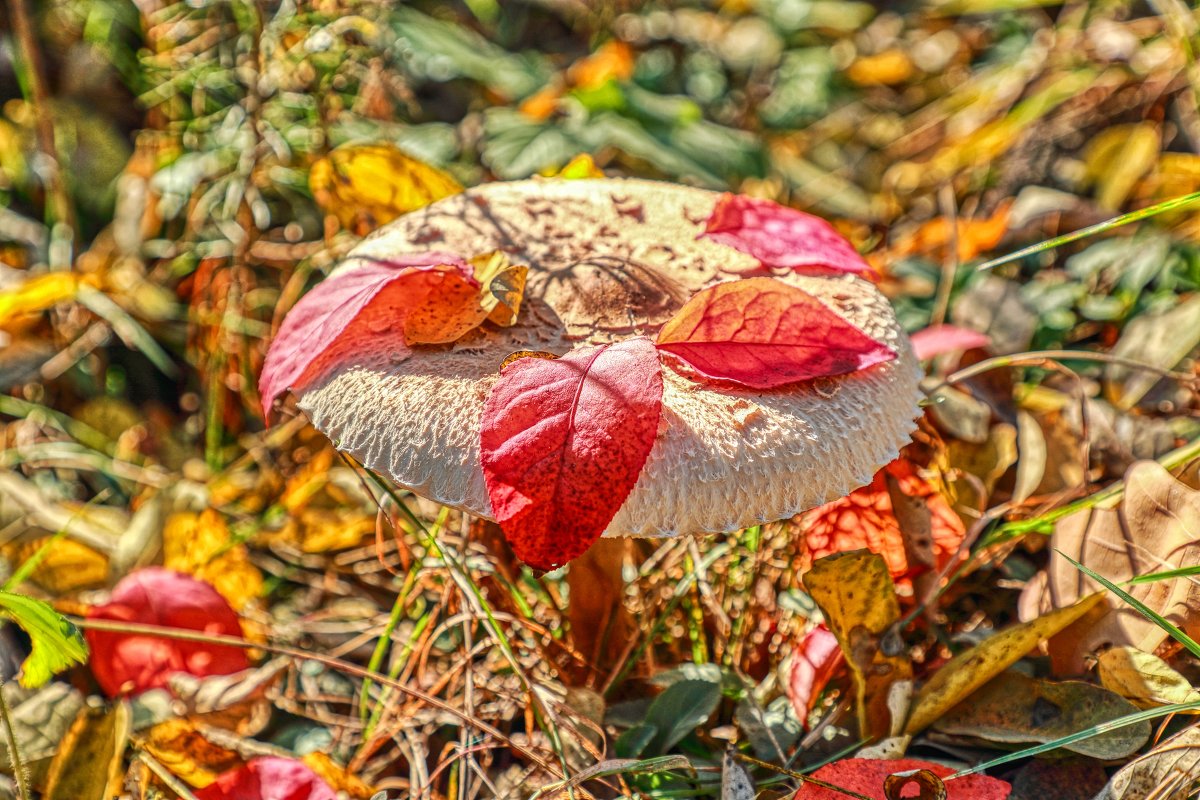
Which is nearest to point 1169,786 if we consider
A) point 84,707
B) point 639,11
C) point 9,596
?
Answer: point 9,596

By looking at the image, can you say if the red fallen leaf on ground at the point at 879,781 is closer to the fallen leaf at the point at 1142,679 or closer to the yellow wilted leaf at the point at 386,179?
the fallen leaf at the point at 1142,679

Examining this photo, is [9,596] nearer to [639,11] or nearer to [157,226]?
[157,226]

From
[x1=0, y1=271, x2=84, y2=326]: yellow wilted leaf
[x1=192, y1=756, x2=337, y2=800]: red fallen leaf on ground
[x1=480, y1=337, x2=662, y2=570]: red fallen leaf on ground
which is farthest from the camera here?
[x1=0, y1=271, x2=84, y2=326]: yellow wilted leaf

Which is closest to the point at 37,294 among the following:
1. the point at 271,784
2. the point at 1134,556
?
the point at 271,784

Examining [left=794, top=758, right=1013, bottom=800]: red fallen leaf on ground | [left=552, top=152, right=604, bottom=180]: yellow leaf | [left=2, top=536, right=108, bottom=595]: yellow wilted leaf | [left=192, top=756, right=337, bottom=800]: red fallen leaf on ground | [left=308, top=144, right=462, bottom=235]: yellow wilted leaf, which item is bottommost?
[left=2, top=536, right=108, bottom=595]: yellow wilted leaf

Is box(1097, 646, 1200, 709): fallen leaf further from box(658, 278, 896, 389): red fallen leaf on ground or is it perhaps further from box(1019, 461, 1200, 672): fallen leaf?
box(658, 278, 896, 389): red fallen leaf on ground

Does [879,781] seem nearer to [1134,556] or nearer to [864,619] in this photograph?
[864,619]

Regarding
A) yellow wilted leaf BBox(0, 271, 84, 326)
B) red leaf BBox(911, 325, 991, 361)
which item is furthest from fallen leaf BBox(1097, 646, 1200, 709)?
yellow wilted leaf BBox(0, 271, 84, 326)
